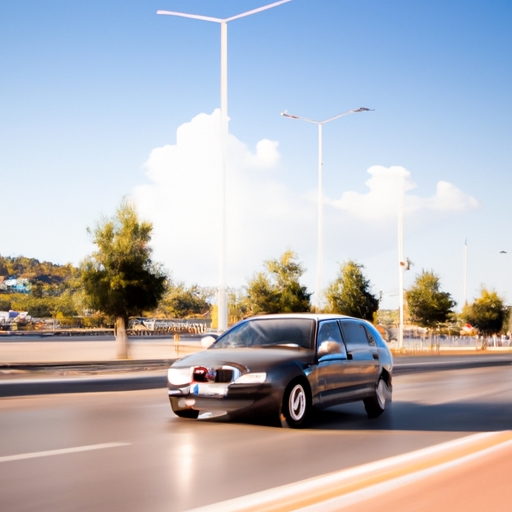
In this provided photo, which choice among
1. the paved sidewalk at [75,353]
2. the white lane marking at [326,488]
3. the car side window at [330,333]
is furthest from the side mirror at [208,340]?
the paved sidewalk at [75,353]

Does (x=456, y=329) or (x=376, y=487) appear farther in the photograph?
(x=456, y=329)

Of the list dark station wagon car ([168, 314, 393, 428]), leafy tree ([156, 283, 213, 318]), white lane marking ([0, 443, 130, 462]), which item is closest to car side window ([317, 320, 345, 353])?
dark station wagon car ([168, 314, 393, 428])

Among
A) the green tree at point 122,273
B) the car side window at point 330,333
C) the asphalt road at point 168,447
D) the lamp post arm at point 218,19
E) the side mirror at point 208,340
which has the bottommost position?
the asphalt road at point 168,447

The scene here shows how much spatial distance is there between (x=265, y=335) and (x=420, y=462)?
4533 mm

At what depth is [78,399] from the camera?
663 inches

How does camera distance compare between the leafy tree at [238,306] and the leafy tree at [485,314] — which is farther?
the leafy tree at [485,314]

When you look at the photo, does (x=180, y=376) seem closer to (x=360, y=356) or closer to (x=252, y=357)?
(x=252, y=357)

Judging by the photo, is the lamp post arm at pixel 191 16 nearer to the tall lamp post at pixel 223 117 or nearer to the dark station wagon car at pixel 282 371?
the tall lamp post at pixel 223 117

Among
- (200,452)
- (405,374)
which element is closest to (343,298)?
(405,374)

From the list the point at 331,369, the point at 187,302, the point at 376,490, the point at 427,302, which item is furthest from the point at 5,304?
the point at 376,490

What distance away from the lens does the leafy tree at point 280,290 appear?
4706cm

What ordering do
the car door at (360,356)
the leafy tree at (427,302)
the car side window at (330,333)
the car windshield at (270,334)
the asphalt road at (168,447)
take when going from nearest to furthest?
1. the asphalt road at (168,447)
2. the car windshield at (270,334)
3. the car side window at (330,333)
4. the car door at (360,356)
5. the leafy tree at (427,302)

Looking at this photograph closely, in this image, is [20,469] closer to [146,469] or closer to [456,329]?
[146,469]

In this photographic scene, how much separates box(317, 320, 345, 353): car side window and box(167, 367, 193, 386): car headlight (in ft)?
6.50
